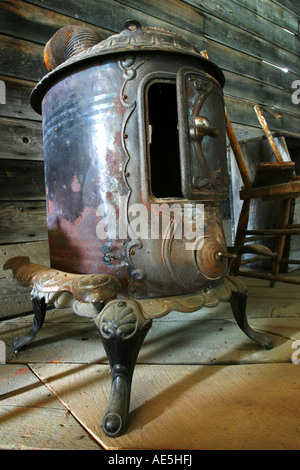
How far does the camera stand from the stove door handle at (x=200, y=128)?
1.08 metres

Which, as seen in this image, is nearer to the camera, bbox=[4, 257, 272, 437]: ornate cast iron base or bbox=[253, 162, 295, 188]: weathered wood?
bbox=[4, 257, 272, 437]: ornate cast iron base

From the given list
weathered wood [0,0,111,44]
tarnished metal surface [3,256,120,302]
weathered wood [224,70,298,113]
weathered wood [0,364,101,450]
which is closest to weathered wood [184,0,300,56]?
weathered wood [224,70,298,113]

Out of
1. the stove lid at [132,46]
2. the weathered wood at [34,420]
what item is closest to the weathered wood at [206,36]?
the stove lid at [132,46]

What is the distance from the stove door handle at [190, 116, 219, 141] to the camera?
1082 mm

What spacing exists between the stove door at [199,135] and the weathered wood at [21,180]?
3.85ft

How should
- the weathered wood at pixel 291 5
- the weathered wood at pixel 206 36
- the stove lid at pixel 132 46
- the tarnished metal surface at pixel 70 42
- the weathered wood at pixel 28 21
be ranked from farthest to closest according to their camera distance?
1. the weathered wood at pixel 291 5
2. the weathered wood at pixel 206 36
3. the weathered wood at pixel 28 21
4. the tarnished metal surface at pixel 70 42
5. the stove lid at pixel 132 46

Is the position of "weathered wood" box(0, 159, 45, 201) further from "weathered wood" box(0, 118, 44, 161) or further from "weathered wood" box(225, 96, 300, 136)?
"weathered wood" box(225, 96, 300, 136)

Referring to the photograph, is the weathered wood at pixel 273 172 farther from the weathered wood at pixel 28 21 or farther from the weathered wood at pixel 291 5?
the weathered wood at pixel 291 5

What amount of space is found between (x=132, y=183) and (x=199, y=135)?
0.29m

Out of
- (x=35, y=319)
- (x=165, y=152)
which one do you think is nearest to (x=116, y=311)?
(x=35, y=319)

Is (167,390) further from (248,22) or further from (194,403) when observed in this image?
(248,22)

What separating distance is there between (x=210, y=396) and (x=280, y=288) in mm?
1512

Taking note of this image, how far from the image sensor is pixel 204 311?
6.43ft

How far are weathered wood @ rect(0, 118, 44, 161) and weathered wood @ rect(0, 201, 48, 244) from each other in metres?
0.28
